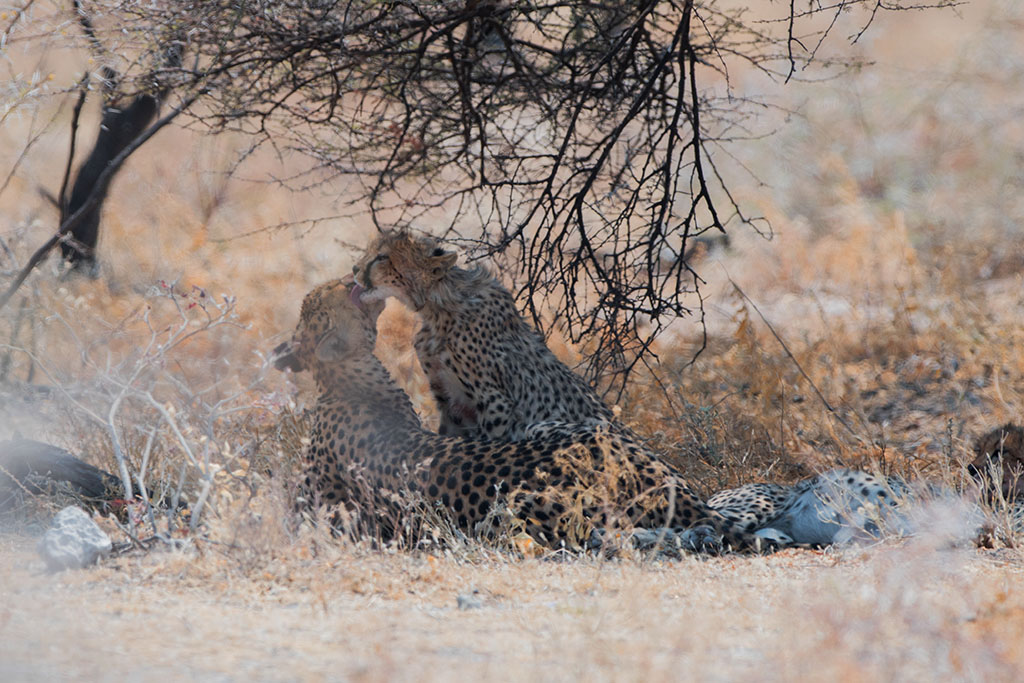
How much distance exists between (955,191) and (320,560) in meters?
10.0

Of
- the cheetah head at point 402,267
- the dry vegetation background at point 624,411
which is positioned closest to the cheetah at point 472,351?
the cheetah head at point 402,267

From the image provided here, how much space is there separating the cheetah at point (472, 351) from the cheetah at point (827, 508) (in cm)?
78

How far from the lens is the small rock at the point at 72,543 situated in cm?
382

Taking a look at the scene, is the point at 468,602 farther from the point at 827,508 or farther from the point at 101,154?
the point at 101,154

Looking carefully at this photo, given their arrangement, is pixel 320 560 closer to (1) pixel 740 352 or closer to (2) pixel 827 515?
(2) pixel 827 515

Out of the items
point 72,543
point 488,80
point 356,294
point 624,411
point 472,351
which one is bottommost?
point 72,543

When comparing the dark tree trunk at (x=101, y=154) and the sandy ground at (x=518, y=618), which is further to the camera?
the dark tree trunk at (x=101, y=154)

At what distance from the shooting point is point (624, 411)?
662 cm

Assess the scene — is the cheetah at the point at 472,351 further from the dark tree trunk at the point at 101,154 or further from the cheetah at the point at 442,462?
the dark tree trunk at the point at 101,154

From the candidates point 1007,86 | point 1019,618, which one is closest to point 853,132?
point 1007,86

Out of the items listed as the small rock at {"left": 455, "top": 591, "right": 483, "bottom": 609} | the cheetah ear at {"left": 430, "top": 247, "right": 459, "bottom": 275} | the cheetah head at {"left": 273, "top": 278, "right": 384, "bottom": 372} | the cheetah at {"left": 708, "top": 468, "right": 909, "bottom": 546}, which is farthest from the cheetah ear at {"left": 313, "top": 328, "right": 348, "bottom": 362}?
the small rock at {"left": 455, "top": 591, "right": 483, "bottom": 609}

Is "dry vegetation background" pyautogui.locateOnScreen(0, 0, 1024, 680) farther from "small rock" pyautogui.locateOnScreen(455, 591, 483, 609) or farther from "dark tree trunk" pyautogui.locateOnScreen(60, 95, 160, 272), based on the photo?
"dark tree trunk" pyautogui.locateOnScreen(60, 95, 160, 272)

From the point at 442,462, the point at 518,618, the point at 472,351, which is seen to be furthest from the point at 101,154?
the point at 518,618

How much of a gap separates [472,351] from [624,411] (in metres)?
1.35
